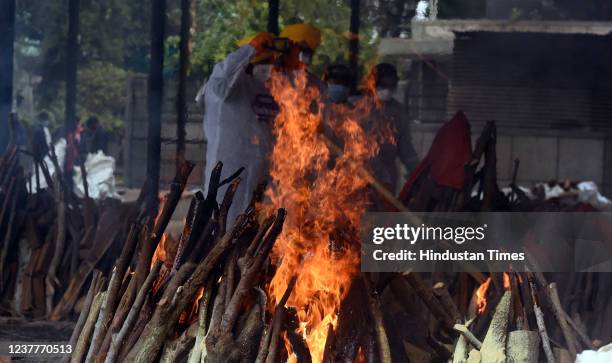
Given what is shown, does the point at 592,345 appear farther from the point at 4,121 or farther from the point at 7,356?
the point at 4,121

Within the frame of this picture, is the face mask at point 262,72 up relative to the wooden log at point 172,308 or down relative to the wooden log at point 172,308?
up

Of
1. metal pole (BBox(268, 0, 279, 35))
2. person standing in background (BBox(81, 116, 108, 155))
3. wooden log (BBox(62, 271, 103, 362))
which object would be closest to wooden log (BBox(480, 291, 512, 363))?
wooden log (BBox(62, 271, 103, 362))

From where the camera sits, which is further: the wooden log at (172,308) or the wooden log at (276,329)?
the wooden log at (172,308)

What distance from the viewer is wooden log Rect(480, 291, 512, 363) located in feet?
12.7

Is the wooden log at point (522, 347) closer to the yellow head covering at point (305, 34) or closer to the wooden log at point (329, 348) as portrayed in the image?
the wooden log at point (329, 348)

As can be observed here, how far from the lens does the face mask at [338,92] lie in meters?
A: 7.62

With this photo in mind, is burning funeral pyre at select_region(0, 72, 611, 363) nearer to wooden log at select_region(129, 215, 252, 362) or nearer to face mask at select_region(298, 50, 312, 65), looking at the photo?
wooden log at select_region(129, 215, 252, 362)

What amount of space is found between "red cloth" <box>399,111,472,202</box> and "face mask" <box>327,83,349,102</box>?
1.28m

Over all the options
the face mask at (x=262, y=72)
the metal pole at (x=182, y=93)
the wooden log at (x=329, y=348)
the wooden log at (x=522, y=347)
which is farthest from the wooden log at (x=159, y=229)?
the metal pole at (x=182, y=93)

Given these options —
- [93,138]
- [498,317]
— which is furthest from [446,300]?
[93,138]

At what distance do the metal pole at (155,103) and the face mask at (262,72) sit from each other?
1.01 metres

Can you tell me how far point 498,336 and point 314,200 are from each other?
142 cm

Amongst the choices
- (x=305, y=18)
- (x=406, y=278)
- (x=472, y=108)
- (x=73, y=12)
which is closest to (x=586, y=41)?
(x=472, y=108)

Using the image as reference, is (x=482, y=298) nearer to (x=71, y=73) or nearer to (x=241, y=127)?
(x=241, y=127)
